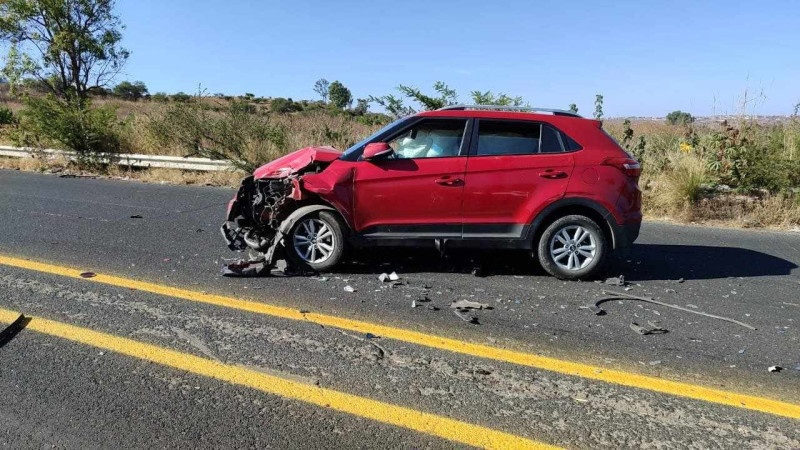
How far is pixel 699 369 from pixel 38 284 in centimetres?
528

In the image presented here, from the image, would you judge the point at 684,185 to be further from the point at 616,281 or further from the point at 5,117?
the point at 5,117

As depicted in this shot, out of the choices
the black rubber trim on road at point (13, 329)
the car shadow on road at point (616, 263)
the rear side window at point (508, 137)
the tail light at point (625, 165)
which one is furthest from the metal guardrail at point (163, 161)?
the tail light at point (625, 165)

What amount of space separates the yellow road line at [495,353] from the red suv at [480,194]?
109 cm

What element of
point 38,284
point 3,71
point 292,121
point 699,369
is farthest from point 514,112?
point 3,71

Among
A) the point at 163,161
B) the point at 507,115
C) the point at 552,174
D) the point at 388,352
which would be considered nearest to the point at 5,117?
the point at 163,161

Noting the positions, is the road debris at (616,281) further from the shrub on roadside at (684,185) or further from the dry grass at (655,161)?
the shrub on roadside at (684,185)

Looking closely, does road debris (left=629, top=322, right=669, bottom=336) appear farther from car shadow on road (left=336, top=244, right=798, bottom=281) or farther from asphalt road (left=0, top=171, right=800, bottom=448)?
car shadow on road (left=336, top=244, right=798, bottom=281)

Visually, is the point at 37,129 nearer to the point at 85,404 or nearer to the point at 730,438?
the point at 85,404

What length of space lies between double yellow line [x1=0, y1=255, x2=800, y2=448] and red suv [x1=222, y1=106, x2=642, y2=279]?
1099 mm

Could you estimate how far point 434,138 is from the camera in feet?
18.7

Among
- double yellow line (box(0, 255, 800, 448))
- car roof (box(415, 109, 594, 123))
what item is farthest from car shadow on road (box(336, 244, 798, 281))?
car roof (box(415, 109, 594, 123))

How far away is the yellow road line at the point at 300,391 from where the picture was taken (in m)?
2.72

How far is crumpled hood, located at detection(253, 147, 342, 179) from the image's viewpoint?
19.5ft

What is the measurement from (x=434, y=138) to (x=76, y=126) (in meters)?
12.8
